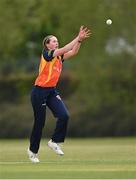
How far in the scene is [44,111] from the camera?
16.9 m

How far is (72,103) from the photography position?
42031 mm

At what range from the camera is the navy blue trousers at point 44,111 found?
1681cm

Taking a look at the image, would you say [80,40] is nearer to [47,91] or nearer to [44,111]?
[47,91]

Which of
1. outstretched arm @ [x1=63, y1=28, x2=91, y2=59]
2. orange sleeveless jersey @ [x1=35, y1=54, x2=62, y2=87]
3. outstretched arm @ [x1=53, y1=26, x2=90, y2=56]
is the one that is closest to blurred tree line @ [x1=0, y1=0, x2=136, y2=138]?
outstretched arm @ [x1=63, y1=28, x2=91, y2=59]

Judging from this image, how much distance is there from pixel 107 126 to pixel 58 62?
77.8 feet

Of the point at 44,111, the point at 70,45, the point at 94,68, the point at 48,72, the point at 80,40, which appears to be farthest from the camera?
the point at 94,68

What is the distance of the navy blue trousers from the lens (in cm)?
1681

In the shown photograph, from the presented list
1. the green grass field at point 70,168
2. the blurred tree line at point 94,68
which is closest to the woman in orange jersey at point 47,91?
the green grass field at point 70,168

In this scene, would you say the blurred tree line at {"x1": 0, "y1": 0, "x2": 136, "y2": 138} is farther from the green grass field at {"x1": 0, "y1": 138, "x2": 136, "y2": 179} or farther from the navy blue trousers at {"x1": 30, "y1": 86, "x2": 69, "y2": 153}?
the navy blue trousers at {"x1": 30, "y1": 86, "x2": 69, "y2": 153}

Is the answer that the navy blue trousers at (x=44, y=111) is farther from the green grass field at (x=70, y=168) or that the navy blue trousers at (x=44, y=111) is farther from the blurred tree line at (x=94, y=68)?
the blurred tree line at (x=94, y=68)

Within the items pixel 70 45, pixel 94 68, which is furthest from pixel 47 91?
pixel 94 68

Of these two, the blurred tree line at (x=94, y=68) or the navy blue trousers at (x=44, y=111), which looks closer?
the navy blue trousers at (x=44, y=111)

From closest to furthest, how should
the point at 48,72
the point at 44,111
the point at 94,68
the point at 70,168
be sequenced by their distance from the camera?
the point at 70,168 → the point at 48,72 → the point at 44,111 → the point at 94,68

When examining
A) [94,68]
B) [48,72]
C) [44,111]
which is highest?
[48,72]
